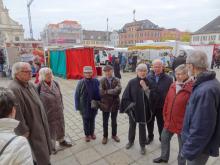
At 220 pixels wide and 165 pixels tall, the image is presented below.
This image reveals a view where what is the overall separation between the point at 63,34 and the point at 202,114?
2185 inches

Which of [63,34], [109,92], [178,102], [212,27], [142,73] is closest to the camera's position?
[178,102]

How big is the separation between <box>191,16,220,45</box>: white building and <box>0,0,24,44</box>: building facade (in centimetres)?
5022

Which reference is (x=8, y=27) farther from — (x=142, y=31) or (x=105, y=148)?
(x=105, y=148)

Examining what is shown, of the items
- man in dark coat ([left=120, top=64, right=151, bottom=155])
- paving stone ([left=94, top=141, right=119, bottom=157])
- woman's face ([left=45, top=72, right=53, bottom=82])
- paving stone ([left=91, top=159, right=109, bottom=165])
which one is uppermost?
woman's face ([left=45, top=72, right=53, bottom=82])

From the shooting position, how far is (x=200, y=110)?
5.58 feet

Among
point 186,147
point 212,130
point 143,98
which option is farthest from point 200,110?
point 143,98

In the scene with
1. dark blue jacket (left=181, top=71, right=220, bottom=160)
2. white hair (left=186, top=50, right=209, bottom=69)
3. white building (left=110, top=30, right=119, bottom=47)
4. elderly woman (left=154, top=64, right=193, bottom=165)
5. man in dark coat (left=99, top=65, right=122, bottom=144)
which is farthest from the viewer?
white building (left=110, top=30, right=119, bottom=47)

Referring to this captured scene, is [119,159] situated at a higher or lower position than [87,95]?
lower

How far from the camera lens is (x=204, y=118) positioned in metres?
1.69

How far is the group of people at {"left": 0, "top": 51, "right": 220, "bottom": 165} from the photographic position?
4.43 feet

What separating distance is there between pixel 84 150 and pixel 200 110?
2457 mm

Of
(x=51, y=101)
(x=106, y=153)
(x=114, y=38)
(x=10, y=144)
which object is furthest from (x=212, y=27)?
(x=10, y=144)

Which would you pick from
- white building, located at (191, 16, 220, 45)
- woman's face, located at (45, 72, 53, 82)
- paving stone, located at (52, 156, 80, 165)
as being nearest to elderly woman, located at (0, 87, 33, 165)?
woman's face, located at (45, 72, 53, 82)

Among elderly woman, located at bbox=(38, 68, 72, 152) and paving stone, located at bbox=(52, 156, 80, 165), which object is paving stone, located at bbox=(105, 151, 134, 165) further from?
elderly woman, located at bbox=(38, 68, 72, 152)
